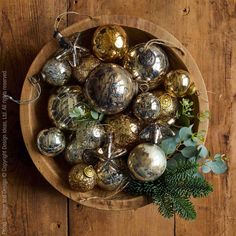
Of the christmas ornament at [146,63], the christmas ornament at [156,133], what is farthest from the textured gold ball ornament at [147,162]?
the christmas ornament at [146,63]

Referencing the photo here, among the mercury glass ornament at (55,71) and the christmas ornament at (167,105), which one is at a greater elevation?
the mercury glass ornament at (55,71)

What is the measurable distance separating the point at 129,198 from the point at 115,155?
0.27 ft

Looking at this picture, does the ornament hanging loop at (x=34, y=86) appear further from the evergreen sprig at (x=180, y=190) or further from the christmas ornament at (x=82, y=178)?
the evergreen sprig at (x=180, y=190)

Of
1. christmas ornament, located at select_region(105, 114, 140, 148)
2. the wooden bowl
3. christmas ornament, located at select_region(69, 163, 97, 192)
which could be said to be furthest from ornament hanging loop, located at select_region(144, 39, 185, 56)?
christmas ornament, located at select_region(69, 163, 97, 192)

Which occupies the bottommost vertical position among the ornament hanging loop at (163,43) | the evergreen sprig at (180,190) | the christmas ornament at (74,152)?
the evergreen sprig at (180,190)

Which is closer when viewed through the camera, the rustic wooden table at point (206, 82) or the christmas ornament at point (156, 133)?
the christmas ornament at point (156, 133)

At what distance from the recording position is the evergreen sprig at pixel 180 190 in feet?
2.24

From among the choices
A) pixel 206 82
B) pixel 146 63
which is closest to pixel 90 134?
pixel 146 63

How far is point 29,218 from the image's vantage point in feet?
2.74

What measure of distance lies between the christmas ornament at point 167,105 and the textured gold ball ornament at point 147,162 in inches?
2.8

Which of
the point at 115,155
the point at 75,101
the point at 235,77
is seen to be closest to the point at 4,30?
the point at 75,101

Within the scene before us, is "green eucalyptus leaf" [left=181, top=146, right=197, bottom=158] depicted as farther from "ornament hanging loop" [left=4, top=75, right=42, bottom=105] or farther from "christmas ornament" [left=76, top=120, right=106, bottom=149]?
"ornament hanging loop" [left=4, top=75, right=42, bottom=105]

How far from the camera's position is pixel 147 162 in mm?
661

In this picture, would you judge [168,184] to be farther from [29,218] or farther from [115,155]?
[29,218]
